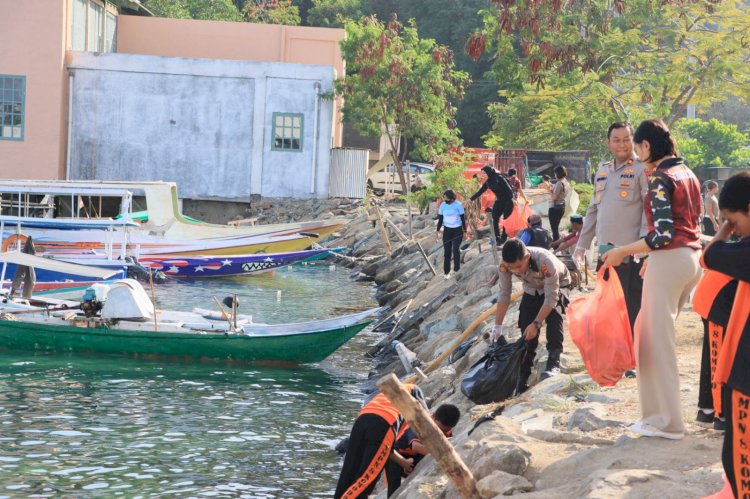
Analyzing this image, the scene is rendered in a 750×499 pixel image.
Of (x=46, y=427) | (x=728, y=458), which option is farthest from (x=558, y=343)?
(x=46, y=427)

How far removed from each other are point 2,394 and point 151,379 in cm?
227

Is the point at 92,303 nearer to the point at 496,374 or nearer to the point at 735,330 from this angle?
the point at 496,374

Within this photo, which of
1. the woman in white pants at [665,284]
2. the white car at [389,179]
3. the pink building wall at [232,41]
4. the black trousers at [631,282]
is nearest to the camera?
the woman in white pants at [665,284]

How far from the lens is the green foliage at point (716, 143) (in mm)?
41219

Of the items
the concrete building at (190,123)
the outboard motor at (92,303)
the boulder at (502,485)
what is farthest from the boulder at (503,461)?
the concrete building at (190,123)

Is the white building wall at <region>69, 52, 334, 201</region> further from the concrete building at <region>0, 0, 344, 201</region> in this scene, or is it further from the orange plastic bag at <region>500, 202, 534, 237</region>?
the orange plastic bag at <region>500, 202, 534, 237</region>

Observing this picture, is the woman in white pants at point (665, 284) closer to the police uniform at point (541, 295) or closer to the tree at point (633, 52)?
the police uniform at point (541, 295)

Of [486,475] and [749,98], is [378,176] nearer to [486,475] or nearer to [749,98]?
[749,98]

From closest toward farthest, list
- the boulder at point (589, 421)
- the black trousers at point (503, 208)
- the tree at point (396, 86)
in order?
the boulder at point (589, 421)
the black trousers at point (503, 208)
the tree at point (396, 86)

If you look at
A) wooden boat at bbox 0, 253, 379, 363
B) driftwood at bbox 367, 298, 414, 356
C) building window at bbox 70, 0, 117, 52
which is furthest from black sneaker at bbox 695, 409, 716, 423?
building window at bbox 70, 0, 117, 52

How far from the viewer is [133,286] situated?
1731 cm

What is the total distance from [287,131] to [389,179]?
663 cm

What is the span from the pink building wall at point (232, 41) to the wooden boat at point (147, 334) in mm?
27256

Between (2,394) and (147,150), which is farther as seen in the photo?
(147,150)
